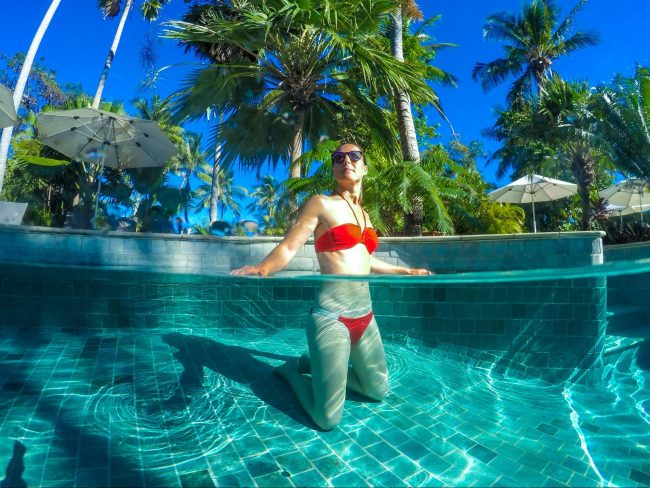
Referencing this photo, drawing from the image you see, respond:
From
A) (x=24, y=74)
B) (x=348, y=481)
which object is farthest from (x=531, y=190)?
(x=24, y=74)

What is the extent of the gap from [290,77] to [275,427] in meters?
6.76

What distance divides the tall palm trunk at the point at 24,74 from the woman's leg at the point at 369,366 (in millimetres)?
9705

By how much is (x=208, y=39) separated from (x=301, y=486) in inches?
277

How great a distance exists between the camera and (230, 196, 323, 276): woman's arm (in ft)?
6.02

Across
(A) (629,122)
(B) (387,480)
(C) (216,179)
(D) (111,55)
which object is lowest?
(B) (387,480)

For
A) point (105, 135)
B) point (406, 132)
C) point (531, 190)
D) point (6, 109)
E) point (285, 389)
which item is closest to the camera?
point (285, 389)

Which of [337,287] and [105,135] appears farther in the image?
[105,135]

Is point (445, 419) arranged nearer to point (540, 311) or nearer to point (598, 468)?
point (598, 468)

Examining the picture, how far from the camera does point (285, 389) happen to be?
2.46m

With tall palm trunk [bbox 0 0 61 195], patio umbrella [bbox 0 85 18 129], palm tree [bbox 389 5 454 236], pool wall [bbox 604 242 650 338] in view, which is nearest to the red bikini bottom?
pool wall [bbox 604 242 650 338]

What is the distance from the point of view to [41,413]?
212 centimetres

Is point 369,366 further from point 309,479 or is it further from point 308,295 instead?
point 308,295

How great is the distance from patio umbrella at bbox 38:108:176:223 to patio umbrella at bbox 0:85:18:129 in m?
A: 1.16

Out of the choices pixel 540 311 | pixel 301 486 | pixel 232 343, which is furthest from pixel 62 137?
pixel 540 311
